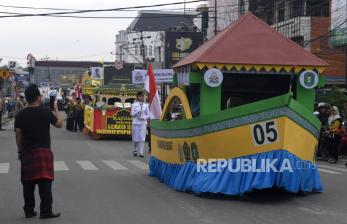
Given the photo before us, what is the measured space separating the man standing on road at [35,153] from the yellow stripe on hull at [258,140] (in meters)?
2.74

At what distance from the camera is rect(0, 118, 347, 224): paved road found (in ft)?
27.8

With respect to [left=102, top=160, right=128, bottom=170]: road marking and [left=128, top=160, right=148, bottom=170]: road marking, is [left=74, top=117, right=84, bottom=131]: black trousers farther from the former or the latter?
[left=102, top=160, right=128, bottom=170]: road marking

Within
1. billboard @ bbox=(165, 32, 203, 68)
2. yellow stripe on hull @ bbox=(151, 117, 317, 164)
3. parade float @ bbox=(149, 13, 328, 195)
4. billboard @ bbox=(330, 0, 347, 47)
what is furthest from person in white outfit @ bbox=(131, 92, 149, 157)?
billboard @ bbox=(165, 32, 203, 68)

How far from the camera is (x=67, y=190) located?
11.0 meters

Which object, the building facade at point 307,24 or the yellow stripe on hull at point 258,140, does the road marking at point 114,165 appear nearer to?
the yellow stripe on hull at point 258,140

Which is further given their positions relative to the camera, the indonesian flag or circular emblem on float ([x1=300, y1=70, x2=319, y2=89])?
the indonesian flag

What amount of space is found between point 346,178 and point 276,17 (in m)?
27.8

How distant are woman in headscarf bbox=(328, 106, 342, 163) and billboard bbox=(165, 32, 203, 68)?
138 feet

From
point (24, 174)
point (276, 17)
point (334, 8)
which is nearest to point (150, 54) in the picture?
point (276, 17)

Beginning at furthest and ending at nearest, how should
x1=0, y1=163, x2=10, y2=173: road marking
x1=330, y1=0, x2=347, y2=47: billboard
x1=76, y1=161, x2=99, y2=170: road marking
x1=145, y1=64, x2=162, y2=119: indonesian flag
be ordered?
x1=330, y1=0, x2=347, y2=47: billboard < x1=76, y1=161, x2=99, y2=170: road marking < x1=0, y1=163, x2=10, y2=173: road marking < x1=145, y1=64, x2=162, y2=119: indonesian flag

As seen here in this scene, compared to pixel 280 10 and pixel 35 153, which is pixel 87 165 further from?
pixel 280 10

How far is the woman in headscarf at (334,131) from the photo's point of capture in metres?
18.3

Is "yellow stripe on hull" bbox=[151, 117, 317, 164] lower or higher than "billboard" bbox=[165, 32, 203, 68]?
lower

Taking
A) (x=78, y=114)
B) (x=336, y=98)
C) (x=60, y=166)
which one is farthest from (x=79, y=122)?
(x=60, y=166)
